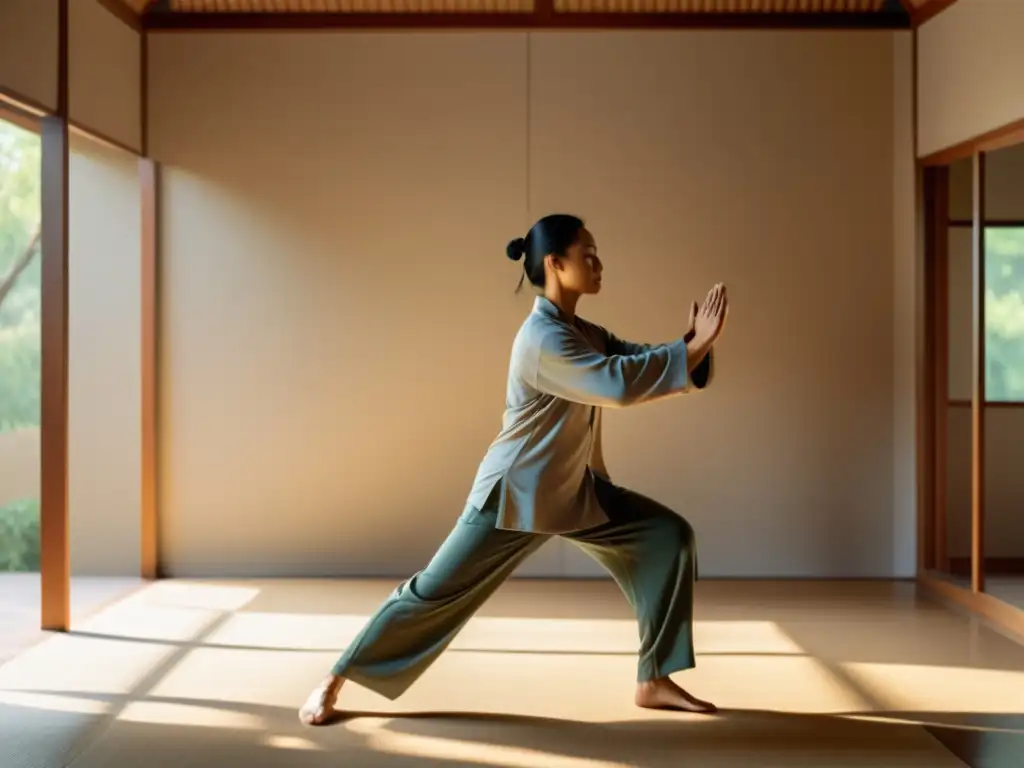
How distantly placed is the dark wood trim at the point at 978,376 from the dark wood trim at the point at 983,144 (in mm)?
57

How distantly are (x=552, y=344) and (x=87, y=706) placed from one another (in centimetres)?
166

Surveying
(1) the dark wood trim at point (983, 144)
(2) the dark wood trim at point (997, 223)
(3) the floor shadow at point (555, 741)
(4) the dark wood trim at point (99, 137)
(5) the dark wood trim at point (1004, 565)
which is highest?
(4) the dark wood trim at point (99, 137)

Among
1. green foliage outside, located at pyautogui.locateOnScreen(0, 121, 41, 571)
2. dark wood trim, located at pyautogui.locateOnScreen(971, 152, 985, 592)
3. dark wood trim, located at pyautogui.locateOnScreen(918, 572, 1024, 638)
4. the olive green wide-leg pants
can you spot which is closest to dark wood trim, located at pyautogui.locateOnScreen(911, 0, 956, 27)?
dark wood trim, located at pyautogui.locateOnScreen(971, 152, 985, 592)

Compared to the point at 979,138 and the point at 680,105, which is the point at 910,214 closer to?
the point at 979,138

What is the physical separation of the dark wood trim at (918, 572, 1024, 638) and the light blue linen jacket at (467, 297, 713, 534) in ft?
6.65

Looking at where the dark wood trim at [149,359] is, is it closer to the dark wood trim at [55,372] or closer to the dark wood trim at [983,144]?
the dark wood trim at [55,372]

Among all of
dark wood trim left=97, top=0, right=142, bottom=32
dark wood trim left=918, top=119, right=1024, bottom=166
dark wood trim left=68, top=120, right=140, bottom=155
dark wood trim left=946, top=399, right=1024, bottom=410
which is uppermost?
dark wood trim left=97, top=0, right=142, bottom=32

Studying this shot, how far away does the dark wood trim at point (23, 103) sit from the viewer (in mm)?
4027

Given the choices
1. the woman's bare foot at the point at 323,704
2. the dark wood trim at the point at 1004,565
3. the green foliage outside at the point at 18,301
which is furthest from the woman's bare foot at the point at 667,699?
the green foliage outside at the point at 18,301

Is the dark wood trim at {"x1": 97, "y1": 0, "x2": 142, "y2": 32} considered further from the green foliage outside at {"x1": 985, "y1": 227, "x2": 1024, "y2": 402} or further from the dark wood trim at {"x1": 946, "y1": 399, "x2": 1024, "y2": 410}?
the dark wood trim at {"x1": 946, "y1": 399, "x2": 1024, "y2": 410}

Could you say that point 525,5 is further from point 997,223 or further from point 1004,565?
point 1004,565

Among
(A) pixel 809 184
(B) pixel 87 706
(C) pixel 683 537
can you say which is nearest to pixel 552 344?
(C) pixel 683 537

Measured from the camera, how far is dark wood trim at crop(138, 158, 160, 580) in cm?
556

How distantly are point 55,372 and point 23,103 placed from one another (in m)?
0.93
